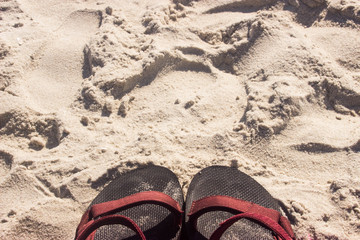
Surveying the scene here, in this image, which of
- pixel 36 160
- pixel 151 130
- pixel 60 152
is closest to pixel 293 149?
pixel 151 130

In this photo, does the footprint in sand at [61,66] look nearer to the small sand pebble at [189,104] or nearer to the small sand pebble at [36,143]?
the small sand pebble at [36,143]

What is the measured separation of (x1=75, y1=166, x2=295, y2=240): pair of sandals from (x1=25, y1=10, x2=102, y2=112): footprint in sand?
2.30 ft

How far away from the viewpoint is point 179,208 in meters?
1.25

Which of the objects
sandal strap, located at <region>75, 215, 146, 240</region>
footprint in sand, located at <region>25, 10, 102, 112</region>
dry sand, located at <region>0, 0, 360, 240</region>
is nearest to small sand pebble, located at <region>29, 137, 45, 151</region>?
dry sand, located at <region>0, 0, 360, 240</region>

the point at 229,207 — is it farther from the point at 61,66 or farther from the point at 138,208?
the point at 61,66

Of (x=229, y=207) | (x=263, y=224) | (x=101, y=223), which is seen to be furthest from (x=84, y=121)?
(x=263, y=224)

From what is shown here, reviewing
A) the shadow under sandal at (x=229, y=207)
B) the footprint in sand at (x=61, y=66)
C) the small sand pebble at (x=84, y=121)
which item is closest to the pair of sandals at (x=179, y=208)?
the shadow under sandal at (x=229, y=207)

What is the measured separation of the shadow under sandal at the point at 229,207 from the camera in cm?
117

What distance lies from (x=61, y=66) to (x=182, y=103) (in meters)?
0.87

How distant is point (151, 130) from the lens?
1.53m

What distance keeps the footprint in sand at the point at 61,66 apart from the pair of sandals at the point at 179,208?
70 centimetres

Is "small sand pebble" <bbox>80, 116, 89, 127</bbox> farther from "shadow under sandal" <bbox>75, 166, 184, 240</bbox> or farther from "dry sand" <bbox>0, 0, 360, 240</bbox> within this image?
"shadow under sandal" <bbox>75, 166, 184, 240</bbox>

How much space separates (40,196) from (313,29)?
191 cm

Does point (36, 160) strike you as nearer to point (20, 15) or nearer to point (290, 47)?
point (20, 15)
